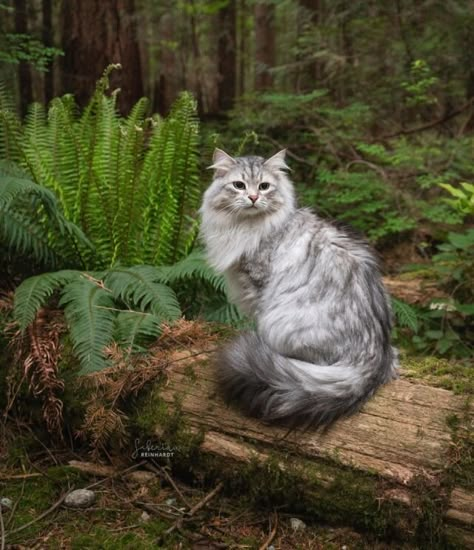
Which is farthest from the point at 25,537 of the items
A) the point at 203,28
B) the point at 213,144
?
the point at 203,28

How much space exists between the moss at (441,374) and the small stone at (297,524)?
0.89 metres

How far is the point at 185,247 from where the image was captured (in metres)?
4.13

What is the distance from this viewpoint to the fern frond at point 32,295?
2803 millimetres

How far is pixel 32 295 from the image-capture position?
290 cm

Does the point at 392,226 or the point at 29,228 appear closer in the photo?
the point at 29,228

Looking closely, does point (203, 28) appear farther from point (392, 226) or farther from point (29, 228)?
point (29, 228)

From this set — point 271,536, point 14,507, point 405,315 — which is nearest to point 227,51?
point 405,315

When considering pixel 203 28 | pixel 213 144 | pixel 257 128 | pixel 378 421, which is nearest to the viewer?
pixel 378 421

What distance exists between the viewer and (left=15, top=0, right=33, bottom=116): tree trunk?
638cm

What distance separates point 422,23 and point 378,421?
5.57 meters

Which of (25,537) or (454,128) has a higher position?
(454,128)

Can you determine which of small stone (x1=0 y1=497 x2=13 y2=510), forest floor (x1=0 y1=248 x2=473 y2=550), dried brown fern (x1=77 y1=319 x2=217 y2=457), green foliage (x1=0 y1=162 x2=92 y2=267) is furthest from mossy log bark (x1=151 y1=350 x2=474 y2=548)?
green foliage (x1=0 y1=162 x2=92 y2=267)

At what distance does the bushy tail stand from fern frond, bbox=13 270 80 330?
1.07 m

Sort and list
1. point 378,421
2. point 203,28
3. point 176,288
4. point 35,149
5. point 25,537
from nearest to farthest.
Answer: point 25,537 → point 378,421 → point 176,288 → point 35,149 → point 203,28
